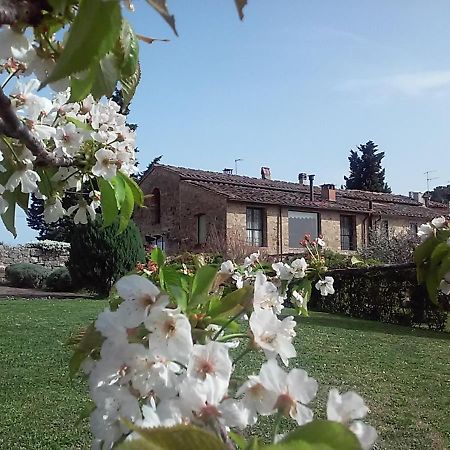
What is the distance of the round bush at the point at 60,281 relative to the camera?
1456cm

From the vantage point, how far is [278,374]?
18.0 inches

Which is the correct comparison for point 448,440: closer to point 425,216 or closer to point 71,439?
point 71,439

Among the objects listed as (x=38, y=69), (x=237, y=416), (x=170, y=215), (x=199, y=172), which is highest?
(x=199, y=172)

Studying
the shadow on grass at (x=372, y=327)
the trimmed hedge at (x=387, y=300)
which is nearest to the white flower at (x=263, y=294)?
the shadow on grass at (x=372, y=327)

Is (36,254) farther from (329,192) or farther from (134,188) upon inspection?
(134,188)

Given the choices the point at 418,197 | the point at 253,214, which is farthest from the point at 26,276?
the point at 418,197

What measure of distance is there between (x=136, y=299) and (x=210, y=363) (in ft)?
0.28

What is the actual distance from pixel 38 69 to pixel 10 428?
3817 mm

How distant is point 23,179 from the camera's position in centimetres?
81

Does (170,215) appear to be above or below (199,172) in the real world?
below

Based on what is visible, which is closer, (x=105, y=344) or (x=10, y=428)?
(x=105, y=344)

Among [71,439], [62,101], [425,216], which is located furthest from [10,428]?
[425,216]

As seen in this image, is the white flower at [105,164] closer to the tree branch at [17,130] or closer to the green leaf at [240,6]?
the tree branch at [17,130]

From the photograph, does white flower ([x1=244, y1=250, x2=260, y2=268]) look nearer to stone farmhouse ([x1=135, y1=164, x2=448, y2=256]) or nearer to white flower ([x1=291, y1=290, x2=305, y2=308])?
white flower ([x1=291, y1=290, x2=305, y2=308])
